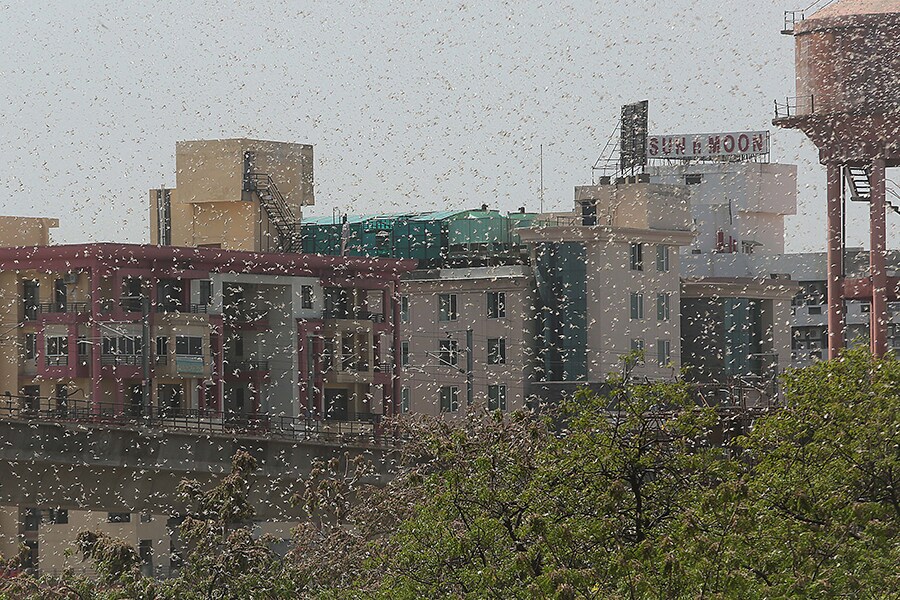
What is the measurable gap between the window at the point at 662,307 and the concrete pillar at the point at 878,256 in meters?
13.0

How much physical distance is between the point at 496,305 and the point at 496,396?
2.49 m

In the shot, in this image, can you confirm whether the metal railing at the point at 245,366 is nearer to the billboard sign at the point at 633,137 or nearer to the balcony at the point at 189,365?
the balcony at the point at 189,365

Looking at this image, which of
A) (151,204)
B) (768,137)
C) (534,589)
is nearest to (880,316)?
(151,204)

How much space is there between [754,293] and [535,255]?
8977mm

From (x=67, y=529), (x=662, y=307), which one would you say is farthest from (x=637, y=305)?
(x=67, y=529)

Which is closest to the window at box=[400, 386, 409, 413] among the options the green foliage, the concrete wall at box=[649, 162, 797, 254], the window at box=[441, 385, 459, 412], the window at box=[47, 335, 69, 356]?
the window at box=[441, 385, 459, 412]

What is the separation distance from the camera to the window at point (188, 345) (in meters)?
40.6

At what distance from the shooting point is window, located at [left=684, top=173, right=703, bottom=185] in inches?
2468

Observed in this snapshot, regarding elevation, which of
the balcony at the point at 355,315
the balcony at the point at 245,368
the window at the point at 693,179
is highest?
the window at the point at 693,179

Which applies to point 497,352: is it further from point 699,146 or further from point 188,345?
point 699,146

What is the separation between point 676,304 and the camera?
167 feet

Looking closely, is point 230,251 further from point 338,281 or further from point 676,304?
point 676,304

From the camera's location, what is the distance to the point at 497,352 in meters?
49.0

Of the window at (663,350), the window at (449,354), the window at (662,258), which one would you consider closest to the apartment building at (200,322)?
the window at (449,354)
